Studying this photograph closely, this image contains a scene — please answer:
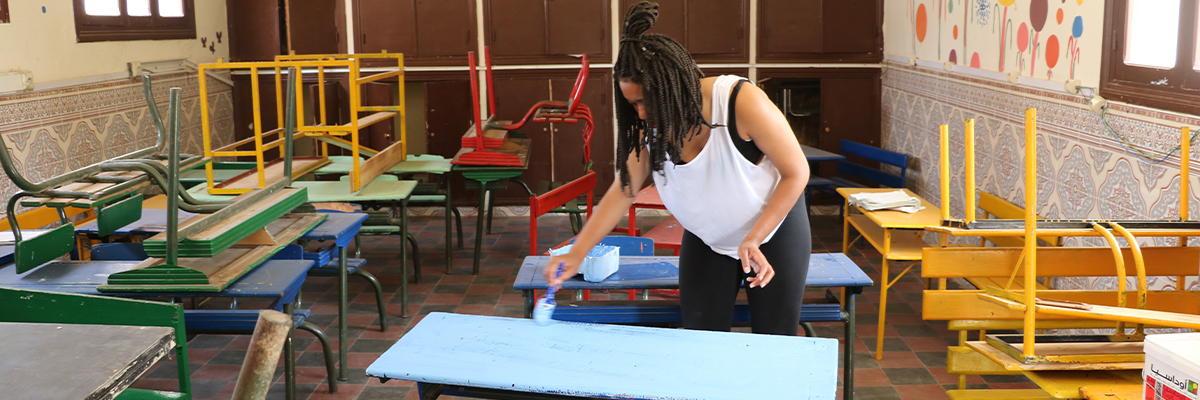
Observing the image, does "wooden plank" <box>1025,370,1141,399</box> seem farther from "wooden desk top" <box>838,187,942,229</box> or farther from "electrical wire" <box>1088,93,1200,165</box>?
"wooden desk top" <box>838,187,942,229</box>

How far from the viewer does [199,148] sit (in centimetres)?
621

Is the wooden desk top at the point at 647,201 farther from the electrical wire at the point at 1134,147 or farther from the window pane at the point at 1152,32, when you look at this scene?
the window pane at the point at 1152,32

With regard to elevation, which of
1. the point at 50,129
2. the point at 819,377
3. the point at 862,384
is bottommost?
the point at 862,384

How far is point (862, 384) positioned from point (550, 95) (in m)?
3.77

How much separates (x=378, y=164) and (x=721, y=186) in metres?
3.06

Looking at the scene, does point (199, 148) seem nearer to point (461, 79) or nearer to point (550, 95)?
point (461, 79)

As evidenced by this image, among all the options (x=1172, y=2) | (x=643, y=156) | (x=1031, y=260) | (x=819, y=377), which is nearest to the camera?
(x=819, y=377)

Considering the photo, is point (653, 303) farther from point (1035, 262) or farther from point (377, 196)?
point (377, 196)

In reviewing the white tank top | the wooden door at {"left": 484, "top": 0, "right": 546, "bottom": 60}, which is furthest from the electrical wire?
the wooden door at {"left": 484, "top": 0, "right": 546, "bottom": 60}

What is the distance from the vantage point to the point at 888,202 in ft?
13.3

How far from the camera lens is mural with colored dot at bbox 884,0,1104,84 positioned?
3.61m

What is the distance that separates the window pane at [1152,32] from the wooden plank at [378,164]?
341 centimetres

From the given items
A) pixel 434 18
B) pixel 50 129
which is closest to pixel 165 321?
pixel 50 129

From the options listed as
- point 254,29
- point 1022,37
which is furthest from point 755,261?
point 254,29
